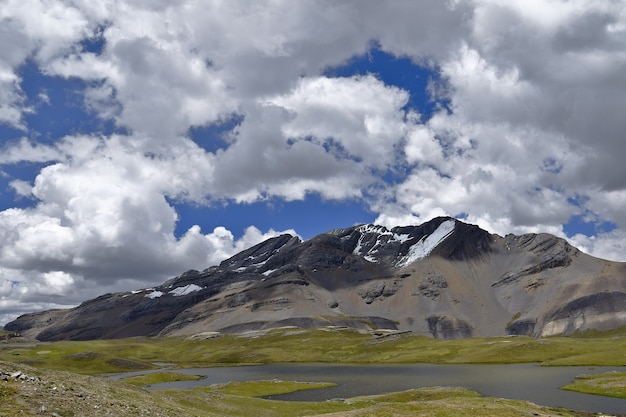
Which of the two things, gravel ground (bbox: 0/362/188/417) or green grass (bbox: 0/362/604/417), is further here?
green grass (bbox: 0/362/604/417)

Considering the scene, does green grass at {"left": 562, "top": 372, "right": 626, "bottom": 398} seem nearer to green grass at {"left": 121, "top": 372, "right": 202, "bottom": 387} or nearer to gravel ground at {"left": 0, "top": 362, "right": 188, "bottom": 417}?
gravel ground at {"left": 0, "top": 362, "right": 188, "bottom": 417}

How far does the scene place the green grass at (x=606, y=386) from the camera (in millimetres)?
95994

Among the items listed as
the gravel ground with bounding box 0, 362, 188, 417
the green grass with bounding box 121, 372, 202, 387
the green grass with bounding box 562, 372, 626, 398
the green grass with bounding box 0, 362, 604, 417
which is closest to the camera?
the gravel ground with bounding box 0, 362, 188, 417

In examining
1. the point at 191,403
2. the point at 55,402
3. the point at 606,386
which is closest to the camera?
the point at 55,402

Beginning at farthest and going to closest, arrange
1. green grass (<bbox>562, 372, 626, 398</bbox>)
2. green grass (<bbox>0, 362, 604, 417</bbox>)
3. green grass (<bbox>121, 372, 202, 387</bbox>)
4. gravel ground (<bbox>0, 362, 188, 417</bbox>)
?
green grass (<bbox>121, 372, 202, 387</bbox>), green grass (<bbox>562, 372, 626, 398</bbox>), green grass (<bbox>0, 362, 604, 417</bbox>), gravel ground (<bbox>0, 362, 188, 417</bbox>)

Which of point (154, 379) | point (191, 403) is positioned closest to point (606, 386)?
point (191, 403)

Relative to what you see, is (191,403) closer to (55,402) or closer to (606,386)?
(55,402)

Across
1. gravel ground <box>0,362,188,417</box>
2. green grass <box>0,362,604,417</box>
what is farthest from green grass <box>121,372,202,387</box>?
gravel ground <box>0,362,188,417</box>

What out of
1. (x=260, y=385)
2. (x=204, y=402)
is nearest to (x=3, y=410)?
(x=204, y=402)

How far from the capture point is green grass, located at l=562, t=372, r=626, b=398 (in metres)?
96.0

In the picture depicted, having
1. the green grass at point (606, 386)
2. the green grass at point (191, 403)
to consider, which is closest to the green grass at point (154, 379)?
the green grass at point (191, 403)

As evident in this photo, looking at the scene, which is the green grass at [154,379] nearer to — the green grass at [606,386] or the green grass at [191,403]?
the green grass at [191,403]

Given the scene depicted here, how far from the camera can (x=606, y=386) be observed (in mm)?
101688

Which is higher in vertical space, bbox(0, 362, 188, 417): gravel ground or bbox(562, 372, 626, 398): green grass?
bbox(0, 362, 188, 417): gravel ground
